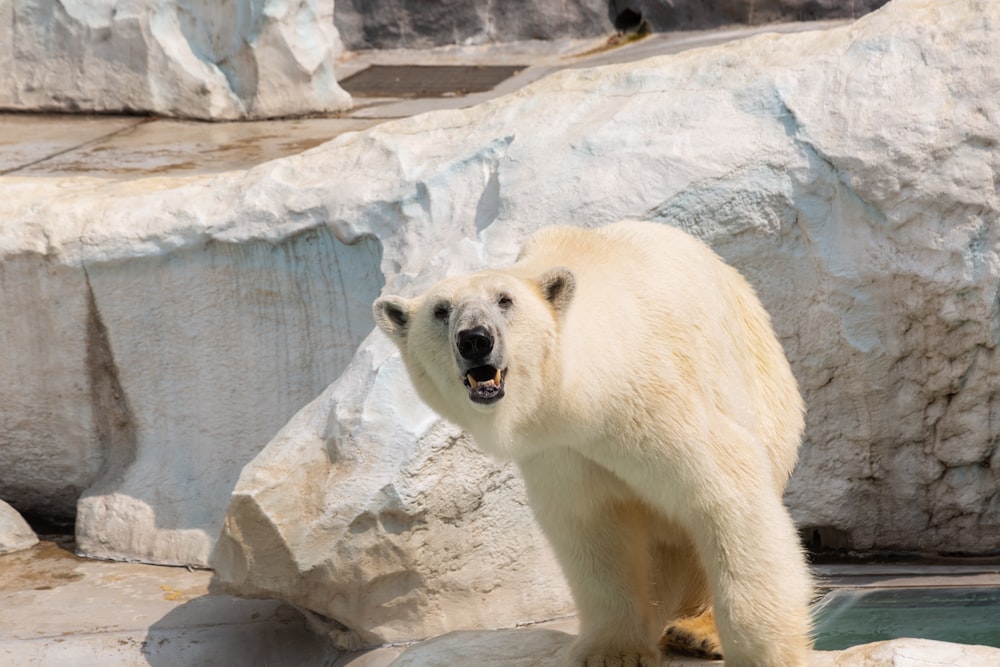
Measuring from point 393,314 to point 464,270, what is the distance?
1.67 meters

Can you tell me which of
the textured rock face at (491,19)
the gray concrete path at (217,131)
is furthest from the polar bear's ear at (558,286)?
the textured rock face at (491,19)

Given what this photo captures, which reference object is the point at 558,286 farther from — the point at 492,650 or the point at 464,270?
the point at 464,270

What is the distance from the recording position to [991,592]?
501 cm

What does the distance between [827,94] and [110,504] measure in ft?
11.3

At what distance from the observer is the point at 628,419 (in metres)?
3.26

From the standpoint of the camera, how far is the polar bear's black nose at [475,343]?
3.02 metres

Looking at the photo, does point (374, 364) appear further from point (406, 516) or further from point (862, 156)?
point (862, 156)

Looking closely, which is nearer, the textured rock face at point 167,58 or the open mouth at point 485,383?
the open mouth at point 485,383

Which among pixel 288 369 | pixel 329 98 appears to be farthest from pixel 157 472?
pixel 329 98

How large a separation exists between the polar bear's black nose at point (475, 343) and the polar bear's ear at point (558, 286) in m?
0.23

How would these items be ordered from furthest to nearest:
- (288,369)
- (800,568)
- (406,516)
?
1. (288,369)
2. (406,516)
3. (800,568)

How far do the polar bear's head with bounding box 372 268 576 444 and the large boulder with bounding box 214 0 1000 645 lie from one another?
1.47 m

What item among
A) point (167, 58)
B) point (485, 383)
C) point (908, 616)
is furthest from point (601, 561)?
point (167, 58)

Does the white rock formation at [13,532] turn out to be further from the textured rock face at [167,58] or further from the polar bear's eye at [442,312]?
the textured rock face at [167,58]
